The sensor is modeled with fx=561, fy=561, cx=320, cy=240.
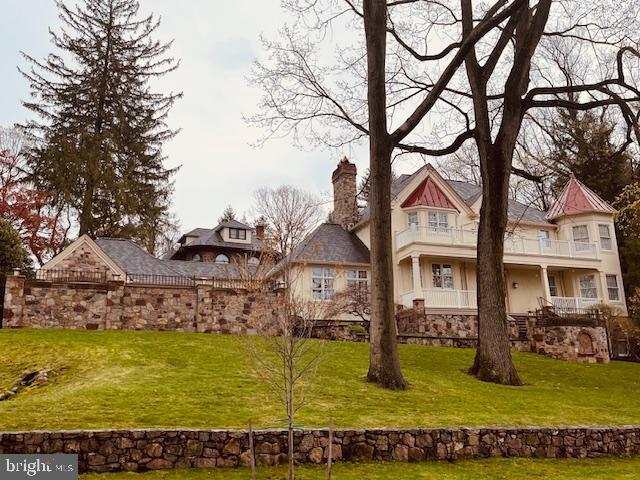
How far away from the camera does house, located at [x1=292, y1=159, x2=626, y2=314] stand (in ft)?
84.2

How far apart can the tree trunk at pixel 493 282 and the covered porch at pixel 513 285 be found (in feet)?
30.2

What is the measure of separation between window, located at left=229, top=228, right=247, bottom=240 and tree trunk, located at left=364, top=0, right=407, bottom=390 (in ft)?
84.1

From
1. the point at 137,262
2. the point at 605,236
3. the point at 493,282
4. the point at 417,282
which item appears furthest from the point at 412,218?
the point at 137,262

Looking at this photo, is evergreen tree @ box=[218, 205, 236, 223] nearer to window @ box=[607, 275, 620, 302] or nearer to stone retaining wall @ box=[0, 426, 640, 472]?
window @ box=[607, 275, 620, 302]

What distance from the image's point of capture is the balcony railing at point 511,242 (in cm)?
2577

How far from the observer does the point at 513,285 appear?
94.0ft

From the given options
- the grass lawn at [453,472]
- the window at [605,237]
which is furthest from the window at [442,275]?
the grass lawn at [453,472]

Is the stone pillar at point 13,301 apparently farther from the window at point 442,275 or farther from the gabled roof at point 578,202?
the gabled roof at point 578,202

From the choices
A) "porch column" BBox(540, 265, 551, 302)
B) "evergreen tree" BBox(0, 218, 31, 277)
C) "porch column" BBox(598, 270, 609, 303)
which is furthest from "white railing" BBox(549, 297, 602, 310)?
"evergreen tree" BBox(0, 218, 31, 277)

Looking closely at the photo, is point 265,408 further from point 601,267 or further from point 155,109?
point 155,109

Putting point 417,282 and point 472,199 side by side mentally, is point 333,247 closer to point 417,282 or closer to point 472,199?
point 417,282

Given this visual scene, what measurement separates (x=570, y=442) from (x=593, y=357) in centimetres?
1321

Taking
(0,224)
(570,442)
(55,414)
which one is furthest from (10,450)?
(0,224)

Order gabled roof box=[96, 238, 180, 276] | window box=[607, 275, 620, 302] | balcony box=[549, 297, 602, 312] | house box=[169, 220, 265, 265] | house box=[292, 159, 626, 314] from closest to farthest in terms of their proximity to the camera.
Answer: gabled roof box=[96, 238, 180, 276], house box=[292, 159, 626, 314], balcony box=[549, 297, 602, 312], window box=[607, 275, 620, 302], house box=[169, 220, 265, 265]
